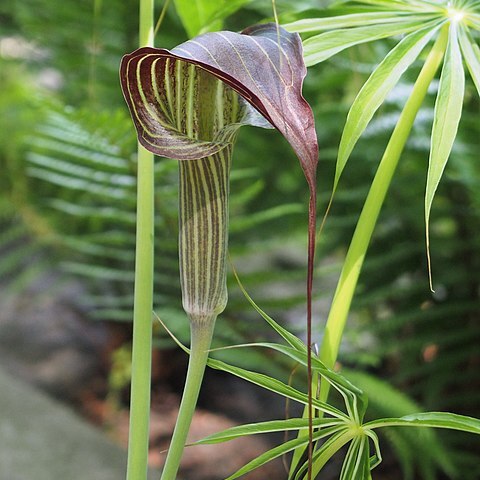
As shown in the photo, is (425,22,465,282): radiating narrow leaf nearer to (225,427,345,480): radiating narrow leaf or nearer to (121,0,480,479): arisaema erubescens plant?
(121,0,480,479): arisaema erubescens plant

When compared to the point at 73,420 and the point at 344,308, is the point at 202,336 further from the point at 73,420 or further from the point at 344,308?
the point at 73,420

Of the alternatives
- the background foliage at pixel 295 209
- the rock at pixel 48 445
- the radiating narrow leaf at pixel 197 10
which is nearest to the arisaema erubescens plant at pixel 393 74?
the radiating narrow leaf at pixel 197 10

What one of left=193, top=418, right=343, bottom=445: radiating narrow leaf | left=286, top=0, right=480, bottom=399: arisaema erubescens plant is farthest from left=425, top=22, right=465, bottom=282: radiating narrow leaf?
left=193, top=418, right=343, bottom=445: radiating narrow leaf

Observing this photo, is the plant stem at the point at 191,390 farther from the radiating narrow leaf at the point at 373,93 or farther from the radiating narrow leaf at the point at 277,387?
the radiating narrow leaf at the point at 373,93

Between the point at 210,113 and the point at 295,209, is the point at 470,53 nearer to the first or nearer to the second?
the point at 210,113

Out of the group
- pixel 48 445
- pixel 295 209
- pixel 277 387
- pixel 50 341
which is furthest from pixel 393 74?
pixel 50 341

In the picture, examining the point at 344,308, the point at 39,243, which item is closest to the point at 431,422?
the point at 344,308
